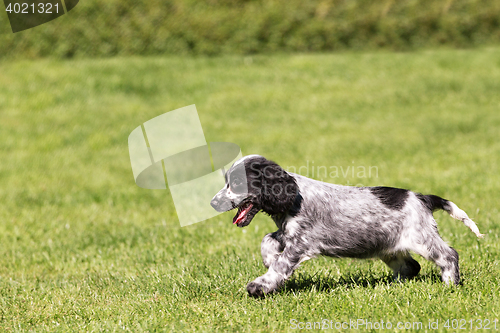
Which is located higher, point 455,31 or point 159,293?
point 455,31

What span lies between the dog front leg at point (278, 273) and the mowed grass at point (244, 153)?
144 mm

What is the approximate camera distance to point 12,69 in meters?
16.3

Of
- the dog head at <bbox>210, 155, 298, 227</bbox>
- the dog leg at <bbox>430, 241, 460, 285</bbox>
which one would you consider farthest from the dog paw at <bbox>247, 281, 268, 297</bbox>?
the dog leg at <bbox>430, 241, 460, 285</bbox>

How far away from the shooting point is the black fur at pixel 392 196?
4.16 meters

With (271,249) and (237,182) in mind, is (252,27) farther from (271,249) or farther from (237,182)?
(237,182)

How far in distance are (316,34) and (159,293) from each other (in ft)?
50.9

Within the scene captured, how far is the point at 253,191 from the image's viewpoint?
3916 millimetres

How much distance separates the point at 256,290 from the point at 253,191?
2.28 ft

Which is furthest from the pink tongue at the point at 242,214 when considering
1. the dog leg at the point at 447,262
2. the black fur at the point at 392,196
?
the dog leg at the point at 447,262

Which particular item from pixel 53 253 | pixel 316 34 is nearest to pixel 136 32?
pixel 316 34

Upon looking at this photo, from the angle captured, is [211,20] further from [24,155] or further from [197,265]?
[197,265]

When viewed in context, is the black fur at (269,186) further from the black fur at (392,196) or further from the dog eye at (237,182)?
the black fur at (392,196)

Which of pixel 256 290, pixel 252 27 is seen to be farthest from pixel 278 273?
pixel 252 27

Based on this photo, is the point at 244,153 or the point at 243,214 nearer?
the point at 243,214
